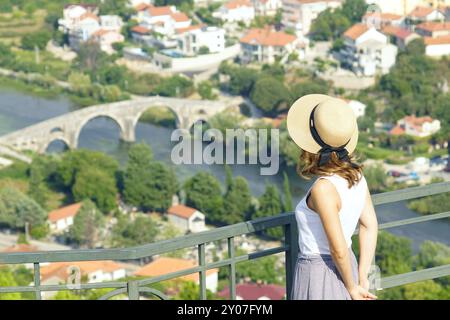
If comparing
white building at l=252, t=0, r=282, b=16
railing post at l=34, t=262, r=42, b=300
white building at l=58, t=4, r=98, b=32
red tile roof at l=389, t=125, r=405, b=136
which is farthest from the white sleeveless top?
white building at l=252, t=0, r=282, b=16

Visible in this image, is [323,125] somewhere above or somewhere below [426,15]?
above

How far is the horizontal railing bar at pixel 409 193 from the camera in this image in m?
1.27

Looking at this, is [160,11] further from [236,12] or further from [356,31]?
[356,31]

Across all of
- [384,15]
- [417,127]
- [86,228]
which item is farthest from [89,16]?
[86,228]

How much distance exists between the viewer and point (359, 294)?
3.59 feet

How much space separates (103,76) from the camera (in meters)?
12.2

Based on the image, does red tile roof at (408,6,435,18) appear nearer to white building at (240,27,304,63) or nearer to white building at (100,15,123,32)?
white building at (240,27,304,63)

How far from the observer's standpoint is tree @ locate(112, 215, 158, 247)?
6.85m

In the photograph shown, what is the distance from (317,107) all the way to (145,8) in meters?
13.7

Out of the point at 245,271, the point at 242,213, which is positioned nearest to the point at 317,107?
the point at 245,271

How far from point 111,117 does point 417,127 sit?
2749 millimetres

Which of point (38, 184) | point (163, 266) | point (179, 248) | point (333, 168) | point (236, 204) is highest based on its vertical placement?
point (333, 168)

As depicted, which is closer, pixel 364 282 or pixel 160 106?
pixel 364 282
